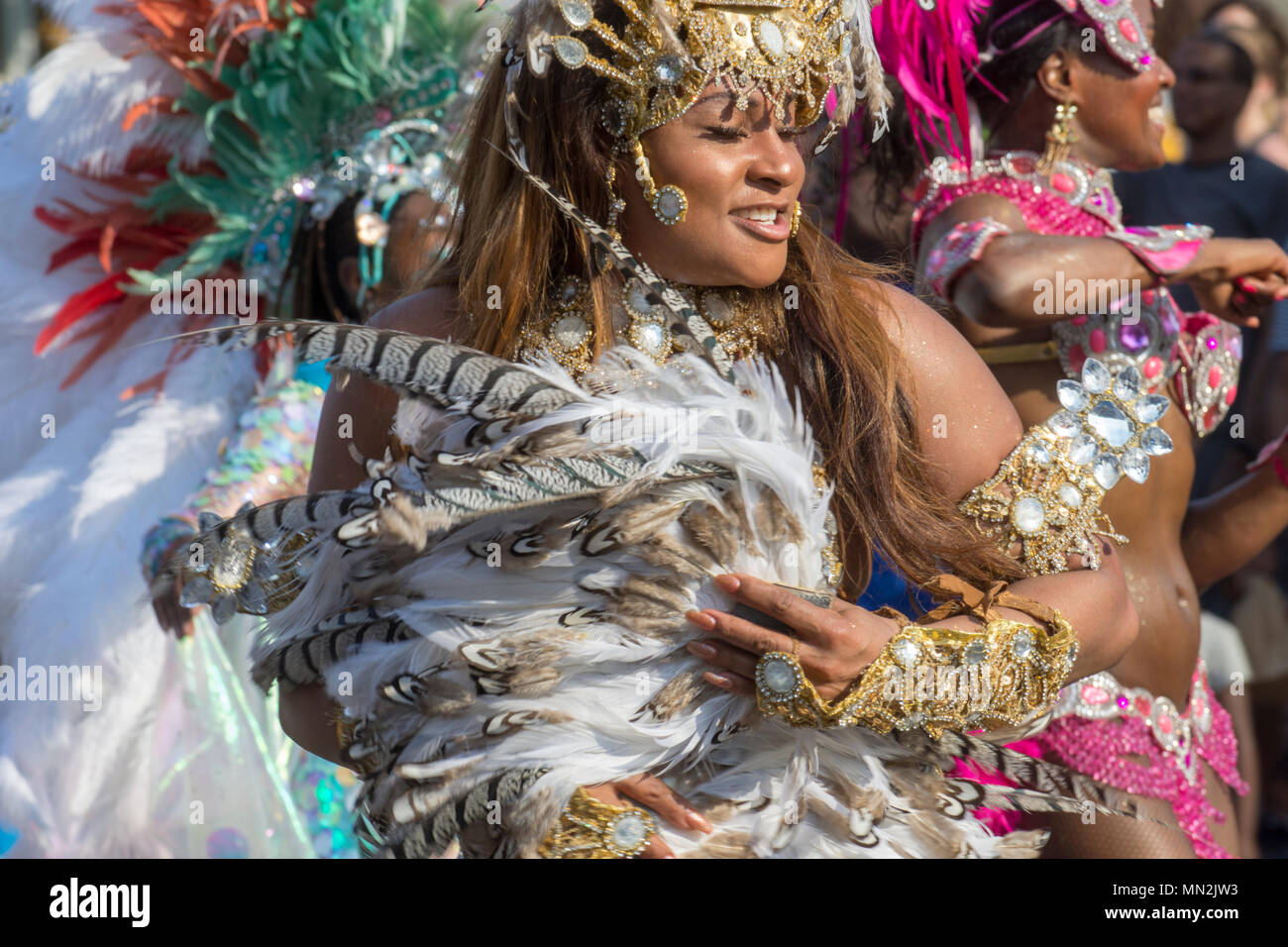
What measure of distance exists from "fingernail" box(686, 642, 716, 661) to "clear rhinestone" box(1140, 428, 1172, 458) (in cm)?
77

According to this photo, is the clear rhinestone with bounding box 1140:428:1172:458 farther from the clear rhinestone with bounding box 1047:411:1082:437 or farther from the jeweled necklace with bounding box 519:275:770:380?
the jeweled necklace with bounding box 519:275:770:380

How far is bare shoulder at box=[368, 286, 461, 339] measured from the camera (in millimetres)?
2006

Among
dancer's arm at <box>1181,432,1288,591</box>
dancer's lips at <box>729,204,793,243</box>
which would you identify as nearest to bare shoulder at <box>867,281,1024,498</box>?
dancer's lips at <box>729,204,793,243</box>

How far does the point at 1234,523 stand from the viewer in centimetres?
309

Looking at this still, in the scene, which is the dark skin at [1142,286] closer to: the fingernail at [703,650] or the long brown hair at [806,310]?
the long brown hair at [806,310]

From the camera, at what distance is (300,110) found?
3570 millimetres

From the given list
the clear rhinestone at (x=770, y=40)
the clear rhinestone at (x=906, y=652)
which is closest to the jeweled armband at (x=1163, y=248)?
the clear rhinestone at (x=770, y=40)

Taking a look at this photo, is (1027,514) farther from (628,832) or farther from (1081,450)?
(628,832)

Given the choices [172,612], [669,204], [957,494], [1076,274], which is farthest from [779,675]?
[172,612]

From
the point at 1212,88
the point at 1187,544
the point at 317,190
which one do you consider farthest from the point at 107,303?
the point at 1212,88

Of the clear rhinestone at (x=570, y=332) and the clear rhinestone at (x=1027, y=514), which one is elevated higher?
the clear rhinestone at (x=570, y=332)

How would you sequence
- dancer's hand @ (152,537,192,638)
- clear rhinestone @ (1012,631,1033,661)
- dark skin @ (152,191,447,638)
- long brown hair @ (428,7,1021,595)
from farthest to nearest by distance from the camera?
dark skin @ (152,191,447,638), dancer's hand @ (152,537,192,638), long brown hair @ (428,7,1021,595), clear rhinestone @ (1012,631,1033,661)

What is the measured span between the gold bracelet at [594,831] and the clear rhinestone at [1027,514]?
0.67 metres

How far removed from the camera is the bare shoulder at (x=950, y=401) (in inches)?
75.5
